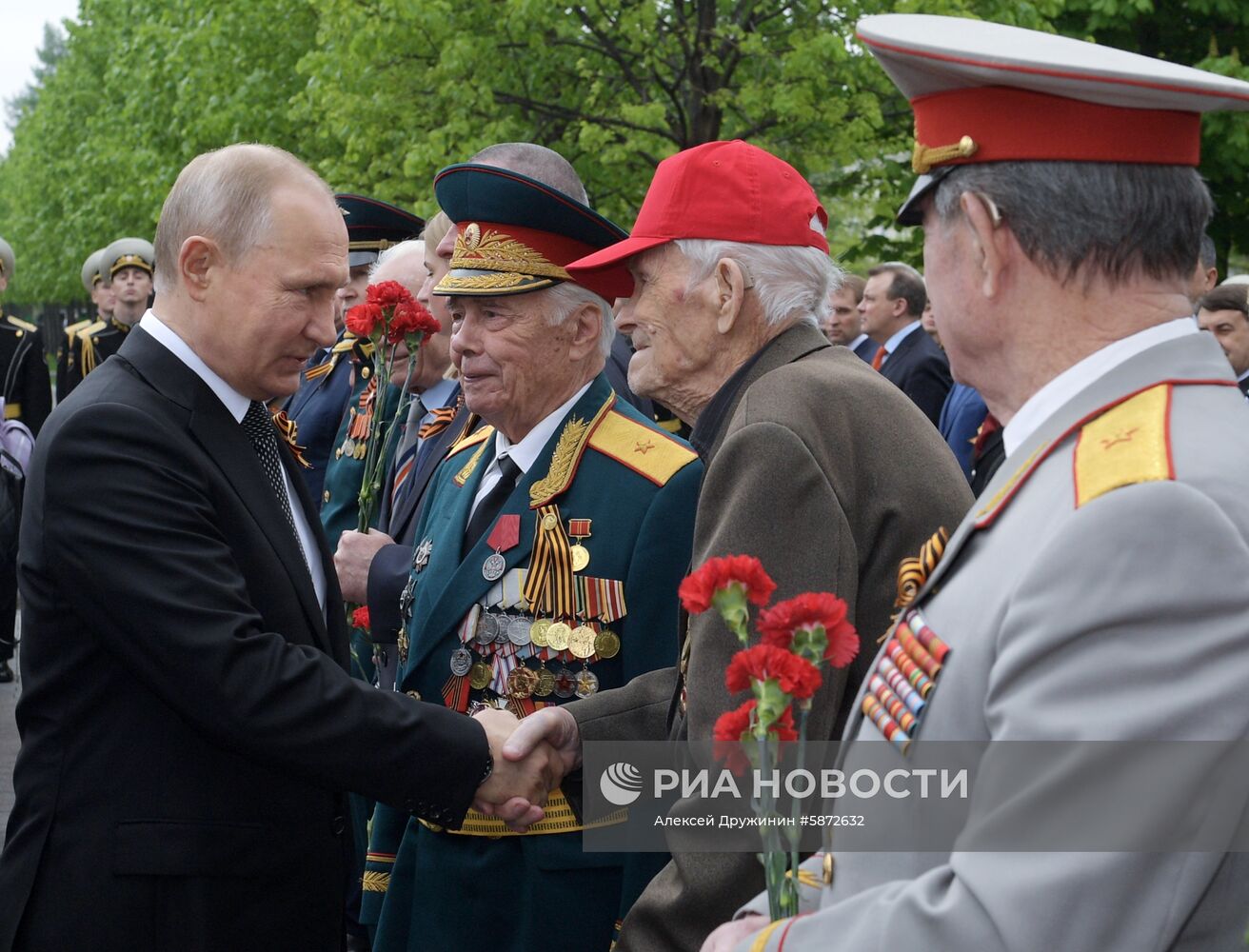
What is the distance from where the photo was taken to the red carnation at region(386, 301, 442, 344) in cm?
458

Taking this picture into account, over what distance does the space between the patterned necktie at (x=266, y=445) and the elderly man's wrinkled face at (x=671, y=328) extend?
0.78m

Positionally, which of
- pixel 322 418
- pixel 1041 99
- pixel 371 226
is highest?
pixel 1041 99

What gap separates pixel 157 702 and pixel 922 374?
8.10 metres

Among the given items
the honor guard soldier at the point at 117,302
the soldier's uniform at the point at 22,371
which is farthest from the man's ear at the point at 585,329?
the honor guard soldier at the point at 117,302

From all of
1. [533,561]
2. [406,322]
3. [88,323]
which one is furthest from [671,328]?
[88,323]

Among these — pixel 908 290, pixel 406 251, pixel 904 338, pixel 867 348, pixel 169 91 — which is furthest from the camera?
pixel 169 91

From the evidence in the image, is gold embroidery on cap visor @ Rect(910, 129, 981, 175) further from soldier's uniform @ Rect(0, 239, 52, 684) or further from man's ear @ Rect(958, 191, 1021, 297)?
soldier's uniform @ Rect(0, 239, 52, 684)

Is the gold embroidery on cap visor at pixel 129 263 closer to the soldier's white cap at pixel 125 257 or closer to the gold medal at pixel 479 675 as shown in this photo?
the soldier's white cap at pixel 125 257

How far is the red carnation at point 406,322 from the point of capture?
4582mm

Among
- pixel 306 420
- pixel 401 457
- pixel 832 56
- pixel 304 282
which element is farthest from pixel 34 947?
pixel 832 56

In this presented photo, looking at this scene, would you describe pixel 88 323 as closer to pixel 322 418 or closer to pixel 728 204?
pixel 322 418

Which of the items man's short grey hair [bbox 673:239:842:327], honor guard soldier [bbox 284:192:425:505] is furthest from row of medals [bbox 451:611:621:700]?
honor guard soldier [bbox 284:192:425:505]

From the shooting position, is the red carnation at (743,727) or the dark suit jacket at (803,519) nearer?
the red carnation at (743,727)

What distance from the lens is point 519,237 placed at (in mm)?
3908
